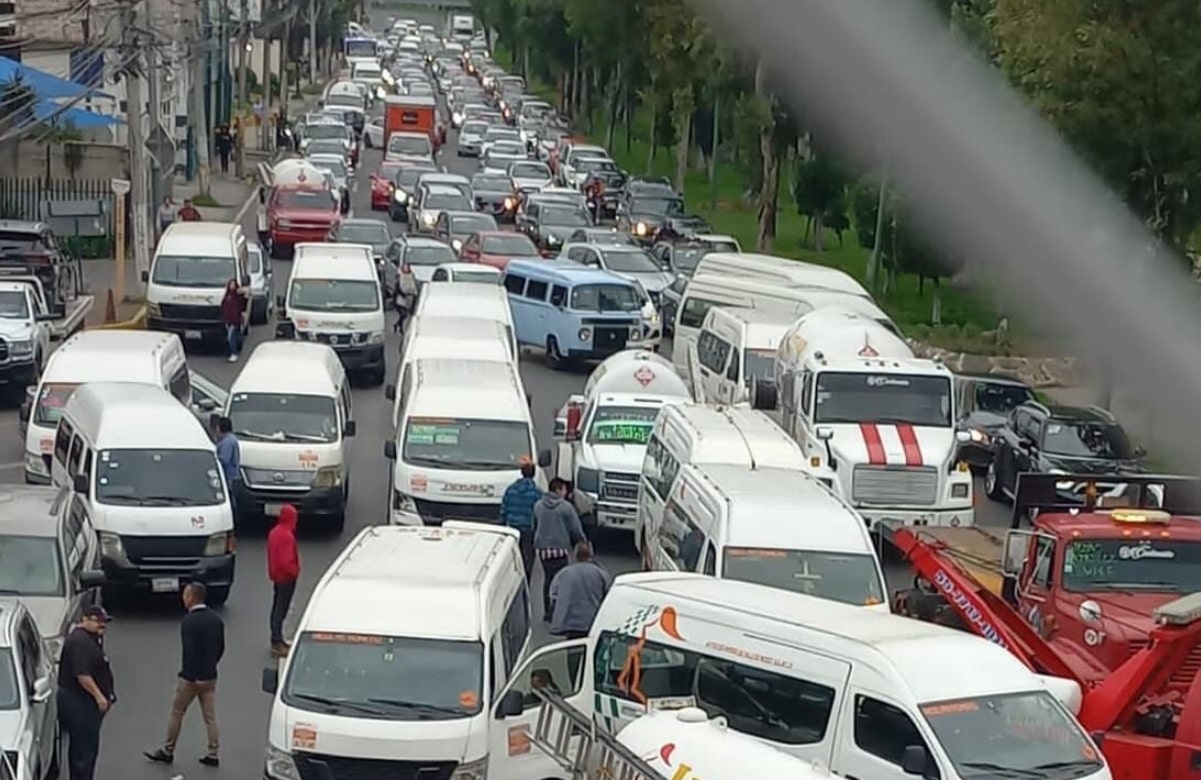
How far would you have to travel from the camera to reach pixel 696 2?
9328mm

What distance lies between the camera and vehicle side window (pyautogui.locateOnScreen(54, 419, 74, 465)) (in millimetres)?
24781

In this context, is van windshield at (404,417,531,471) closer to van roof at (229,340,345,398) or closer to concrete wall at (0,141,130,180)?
van roof at (229,340,345,398)

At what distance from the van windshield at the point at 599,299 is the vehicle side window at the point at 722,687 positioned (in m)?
23.5

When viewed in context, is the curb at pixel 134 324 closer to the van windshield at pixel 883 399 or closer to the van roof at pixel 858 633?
the van windshield at pixel 883 399

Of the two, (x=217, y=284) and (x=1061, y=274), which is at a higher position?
(x=1061, y=274)

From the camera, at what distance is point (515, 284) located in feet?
135

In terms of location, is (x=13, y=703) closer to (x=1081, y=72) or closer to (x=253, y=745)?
(x=253, y=745)

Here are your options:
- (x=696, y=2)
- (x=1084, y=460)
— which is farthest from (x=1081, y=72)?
(x=696, y=2)

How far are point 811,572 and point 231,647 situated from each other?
5789 millimetres

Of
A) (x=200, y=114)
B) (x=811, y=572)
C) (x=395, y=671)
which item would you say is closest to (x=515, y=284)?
(x=811, y=572)

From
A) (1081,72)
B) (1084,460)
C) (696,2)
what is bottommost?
(1084,460)

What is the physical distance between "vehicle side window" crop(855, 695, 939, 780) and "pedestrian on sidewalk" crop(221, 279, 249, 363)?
25.0m

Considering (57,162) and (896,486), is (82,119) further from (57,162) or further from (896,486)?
(896,486)

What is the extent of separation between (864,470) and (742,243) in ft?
125
